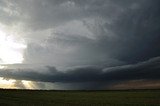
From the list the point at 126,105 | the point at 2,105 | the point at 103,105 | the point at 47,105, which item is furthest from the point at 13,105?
the point at 126,105

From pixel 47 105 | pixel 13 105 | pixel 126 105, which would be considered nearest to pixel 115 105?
pixel 126 105

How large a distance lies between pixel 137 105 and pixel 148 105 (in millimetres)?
2646

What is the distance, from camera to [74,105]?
6975 cm

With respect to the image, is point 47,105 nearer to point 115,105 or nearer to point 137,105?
point 115,105

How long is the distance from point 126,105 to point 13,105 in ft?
90.2

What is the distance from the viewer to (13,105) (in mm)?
67688

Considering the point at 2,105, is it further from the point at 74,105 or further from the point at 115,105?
the point at 115,105

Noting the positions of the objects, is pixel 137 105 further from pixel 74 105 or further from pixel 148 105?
pixel 74 105

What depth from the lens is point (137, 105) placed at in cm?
6994

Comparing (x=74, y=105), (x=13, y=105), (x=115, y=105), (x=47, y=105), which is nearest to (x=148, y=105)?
(x=115, y=105)

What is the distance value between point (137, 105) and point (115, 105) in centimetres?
534

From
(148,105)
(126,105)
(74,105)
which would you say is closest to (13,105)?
(74,105)

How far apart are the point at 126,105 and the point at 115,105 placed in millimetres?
2807

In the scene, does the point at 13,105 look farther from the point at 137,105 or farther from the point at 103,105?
the point at 137,105
